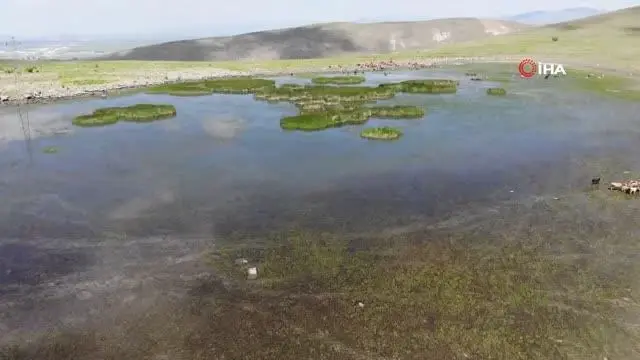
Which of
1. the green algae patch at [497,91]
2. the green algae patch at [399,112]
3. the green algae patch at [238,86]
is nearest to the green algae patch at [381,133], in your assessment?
the green algae patch at [399,112]

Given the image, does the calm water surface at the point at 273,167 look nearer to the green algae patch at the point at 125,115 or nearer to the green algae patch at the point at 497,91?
the green algae patch at the point at 125,115

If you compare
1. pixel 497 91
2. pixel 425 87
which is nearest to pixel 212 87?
pixel 425 87

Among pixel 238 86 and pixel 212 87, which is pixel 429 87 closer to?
pixel 238 86

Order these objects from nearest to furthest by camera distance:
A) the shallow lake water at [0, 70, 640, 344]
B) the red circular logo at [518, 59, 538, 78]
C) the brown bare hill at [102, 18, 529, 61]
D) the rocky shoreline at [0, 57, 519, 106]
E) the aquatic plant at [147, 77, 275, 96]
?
the shallow lake water at [0, 70, 640, 344] → the rocky shoreline at [0, 57, 519, 106] → the aquatic plant at [147, 77, 275, 96] → the red circular logo at [518, 59, 538, 78] → the brown bare hill at [102, 18, 529, 61]

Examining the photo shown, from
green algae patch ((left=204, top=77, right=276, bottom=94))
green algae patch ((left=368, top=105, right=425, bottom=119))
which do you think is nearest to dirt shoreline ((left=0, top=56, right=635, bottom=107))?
green algae patch ((left=204, top=77, right=276, bottom=94))

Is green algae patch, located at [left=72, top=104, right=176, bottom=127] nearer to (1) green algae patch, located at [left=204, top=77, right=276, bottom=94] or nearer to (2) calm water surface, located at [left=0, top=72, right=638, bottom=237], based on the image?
(2) calm water surface, located at [left=0, top=72, right=638, bottom=237]

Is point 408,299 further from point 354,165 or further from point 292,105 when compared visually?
point 292,105
